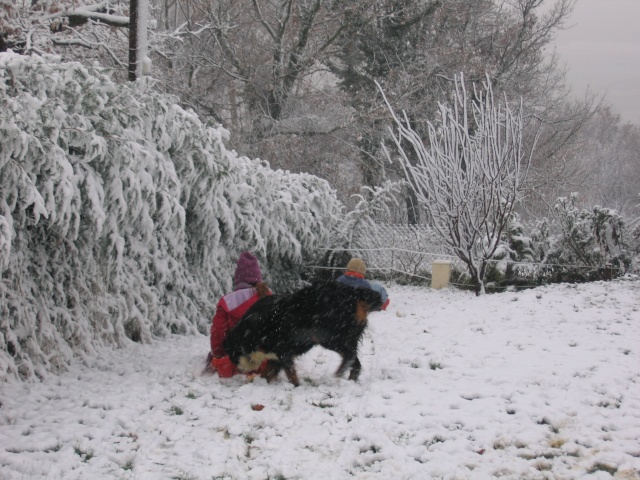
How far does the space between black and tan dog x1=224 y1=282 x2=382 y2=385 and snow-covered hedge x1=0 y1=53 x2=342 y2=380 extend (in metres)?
1.81

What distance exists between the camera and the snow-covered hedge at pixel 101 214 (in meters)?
4.72

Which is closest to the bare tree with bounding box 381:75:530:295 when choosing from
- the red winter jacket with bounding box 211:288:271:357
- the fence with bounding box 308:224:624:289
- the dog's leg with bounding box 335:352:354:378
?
the fence with bounding box 308:224:624:289

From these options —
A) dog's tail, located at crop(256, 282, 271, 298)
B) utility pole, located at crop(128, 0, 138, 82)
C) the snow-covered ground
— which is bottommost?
the snow-covered ground

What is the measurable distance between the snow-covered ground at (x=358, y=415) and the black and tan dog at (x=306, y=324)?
12.9 inches

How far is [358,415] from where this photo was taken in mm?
4137

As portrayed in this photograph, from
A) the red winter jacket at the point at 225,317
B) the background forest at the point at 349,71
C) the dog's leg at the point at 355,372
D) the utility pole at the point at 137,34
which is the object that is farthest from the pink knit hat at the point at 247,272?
the background forest at the point at 349,71

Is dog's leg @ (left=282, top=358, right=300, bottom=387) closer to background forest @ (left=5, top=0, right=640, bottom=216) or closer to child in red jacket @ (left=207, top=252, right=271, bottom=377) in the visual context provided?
child in red jacket @ (left=207, top=252, right=271, bottom=377)

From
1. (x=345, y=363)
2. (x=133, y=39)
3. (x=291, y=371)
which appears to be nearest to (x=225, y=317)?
(x=291, y=371)

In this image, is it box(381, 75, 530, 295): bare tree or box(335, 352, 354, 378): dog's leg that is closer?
box(335, 352, 354, 378): dog's leg

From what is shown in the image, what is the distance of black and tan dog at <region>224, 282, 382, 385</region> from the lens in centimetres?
477

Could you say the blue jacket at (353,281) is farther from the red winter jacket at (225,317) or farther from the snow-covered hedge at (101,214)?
the snow-covered hedge at (101,214)

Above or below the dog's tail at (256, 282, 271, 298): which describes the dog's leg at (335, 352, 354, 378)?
below

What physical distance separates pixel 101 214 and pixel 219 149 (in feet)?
7.71

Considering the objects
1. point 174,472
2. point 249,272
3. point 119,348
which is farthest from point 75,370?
point 174,472
